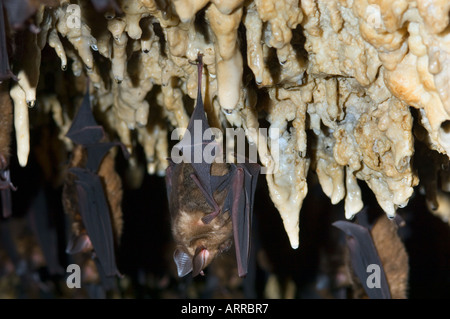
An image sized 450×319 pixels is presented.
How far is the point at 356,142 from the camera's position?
248 cm

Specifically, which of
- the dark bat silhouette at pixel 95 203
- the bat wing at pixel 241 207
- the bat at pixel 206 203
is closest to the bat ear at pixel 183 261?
the bat at pixel 206 203

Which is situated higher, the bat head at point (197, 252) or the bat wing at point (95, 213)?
the bat wing at point (95, 213)

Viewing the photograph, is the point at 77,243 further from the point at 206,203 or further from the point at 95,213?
the point at 206,203

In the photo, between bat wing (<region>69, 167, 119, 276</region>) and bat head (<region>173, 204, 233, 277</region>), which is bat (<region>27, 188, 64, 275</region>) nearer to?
bat wing (<region>69, 167, 119, 276</region>)

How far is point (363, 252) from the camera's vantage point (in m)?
3.45

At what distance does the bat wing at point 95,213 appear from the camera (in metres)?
3.42

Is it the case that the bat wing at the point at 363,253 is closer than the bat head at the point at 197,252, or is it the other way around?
the bat head at the point at 197,252

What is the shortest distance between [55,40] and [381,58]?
1365 millimetres

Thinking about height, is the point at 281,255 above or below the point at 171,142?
below

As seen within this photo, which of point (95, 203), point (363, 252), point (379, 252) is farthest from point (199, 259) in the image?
point (379, 252)

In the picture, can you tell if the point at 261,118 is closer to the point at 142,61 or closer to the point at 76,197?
the point at 142,61

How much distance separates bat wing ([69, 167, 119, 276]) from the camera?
3418 mm

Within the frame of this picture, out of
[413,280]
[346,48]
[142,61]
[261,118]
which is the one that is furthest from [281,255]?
[346,48]

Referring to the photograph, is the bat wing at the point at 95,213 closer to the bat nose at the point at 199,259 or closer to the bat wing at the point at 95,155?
the bat wing at the point at 95,155
